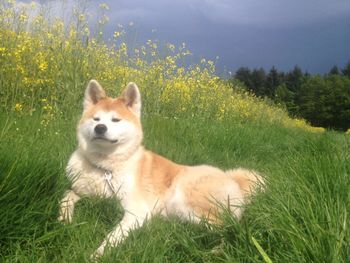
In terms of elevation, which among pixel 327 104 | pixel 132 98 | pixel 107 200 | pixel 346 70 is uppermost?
pixel 132 98

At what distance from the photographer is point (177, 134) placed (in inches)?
242

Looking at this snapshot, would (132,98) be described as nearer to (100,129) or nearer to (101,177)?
(100,129)

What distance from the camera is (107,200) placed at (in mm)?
3617

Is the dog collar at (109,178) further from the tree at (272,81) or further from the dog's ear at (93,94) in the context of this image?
the tree at (272,81)

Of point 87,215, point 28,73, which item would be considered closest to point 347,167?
point 87,215

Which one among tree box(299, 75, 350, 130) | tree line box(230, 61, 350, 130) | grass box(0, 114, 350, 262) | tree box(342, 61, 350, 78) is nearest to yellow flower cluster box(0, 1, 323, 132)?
grass box(0, 114, 350, 262)

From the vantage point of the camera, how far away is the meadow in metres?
2.42

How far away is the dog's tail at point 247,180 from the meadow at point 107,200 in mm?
124

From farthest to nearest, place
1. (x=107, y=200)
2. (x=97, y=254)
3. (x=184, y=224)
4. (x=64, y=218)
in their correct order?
(x=107, y=200), (x=184, y=224), (x=64, y=218), (x=97, y=254)

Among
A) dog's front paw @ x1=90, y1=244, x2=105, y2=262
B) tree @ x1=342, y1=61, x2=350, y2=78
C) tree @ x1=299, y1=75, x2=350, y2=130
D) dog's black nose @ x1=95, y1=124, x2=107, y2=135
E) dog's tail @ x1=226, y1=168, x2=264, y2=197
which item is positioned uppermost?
dog's black nose @ x1=95, y1=124, x2=107, y2=135

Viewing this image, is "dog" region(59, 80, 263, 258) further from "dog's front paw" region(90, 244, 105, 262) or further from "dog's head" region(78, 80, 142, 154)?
"dog's front paw" region(90, 244, 105, 262)

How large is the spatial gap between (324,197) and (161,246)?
1043mm

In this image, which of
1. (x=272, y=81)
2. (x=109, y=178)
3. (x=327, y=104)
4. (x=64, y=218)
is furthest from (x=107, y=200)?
(x=272, y=81)

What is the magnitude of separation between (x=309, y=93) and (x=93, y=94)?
28244 millimetres
